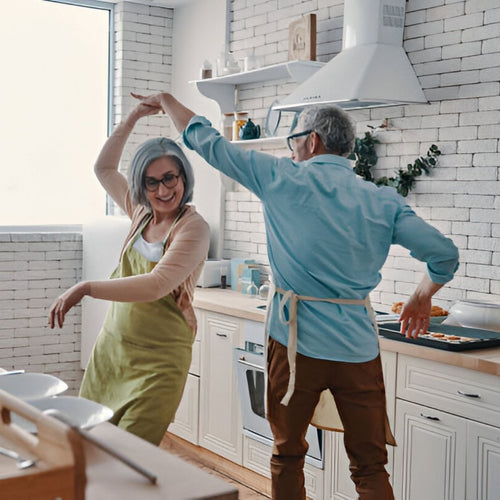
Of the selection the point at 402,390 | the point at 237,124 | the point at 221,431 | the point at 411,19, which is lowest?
the point at 221,431

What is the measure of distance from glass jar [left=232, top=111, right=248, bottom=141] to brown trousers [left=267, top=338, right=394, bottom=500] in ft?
7.67

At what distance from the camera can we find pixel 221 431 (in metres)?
4.29

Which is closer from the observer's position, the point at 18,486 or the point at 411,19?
the point at 18,486

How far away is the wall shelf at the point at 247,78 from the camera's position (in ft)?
13.9

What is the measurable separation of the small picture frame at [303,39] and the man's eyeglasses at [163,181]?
204 cm

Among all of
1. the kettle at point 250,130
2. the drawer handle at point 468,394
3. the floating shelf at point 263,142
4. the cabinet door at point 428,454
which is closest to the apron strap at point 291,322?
the drawer handle at point 468,394

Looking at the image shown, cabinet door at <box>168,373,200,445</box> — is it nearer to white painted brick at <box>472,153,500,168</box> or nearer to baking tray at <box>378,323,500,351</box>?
baking tray at <box>378,323,500,351</box>

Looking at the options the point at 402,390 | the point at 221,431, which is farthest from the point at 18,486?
the point at 221,431

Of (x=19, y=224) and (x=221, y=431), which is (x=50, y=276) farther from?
(x=221, y=431)

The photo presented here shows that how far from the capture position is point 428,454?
3.09m

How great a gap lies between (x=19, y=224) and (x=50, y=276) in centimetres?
41

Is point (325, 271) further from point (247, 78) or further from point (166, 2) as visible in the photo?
point (166, 2)

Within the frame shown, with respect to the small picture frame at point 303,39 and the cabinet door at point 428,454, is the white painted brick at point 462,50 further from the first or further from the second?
the cabinet door at point 428,454

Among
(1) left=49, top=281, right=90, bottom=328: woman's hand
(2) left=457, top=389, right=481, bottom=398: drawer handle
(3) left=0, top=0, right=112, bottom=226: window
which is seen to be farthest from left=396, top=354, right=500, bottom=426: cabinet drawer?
(3) left=0, top=0, right=112, bottom=226: window
